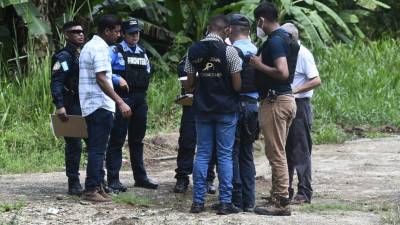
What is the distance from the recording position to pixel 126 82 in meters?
8.92

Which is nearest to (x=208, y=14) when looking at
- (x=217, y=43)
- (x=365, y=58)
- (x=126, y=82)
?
(x=365, y=58)

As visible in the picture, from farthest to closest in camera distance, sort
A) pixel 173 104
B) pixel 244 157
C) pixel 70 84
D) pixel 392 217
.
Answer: pixel 173 104, pixel 70 84, pixel 244 157, pixel 392 217

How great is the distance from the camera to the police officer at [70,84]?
8.60m

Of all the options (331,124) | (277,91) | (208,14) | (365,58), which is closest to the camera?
(277,91)

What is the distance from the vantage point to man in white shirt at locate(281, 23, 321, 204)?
27.7 feet

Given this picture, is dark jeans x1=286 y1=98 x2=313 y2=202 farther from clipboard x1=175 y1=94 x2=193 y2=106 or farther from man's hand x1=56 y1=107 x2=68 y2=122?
man's hand x1=56 y1=107 x2=68 y2=122

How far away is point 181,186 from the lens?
30.6ft

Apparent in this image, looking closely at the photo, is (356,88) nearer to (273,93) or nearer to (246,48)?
(246,48)

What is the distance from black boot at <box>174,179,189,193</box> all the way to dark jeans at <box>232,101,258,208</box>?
132 cm

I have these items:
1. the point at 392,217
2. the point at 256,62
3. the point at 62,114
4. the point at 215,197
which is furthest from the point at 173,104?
the point at 392,217

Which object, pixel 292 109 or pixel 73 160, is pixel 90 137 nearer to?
pixel 73 160

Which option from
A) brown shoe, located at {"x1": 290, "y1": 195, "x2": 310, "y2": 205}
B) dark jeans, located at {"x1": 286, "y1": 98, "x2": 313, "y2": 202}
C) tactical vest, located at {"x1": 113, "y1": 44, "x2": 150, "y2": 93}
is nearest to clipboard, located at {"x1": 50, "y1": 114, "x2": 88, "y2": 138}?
tactical vest, located at {"x1": 113, "y1": 44, "x2": 150, "y2": 93}

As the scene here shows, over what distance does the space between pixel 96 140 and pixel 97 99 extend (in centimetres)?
40

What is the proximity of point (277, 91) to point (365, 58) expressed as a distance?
449 inches
